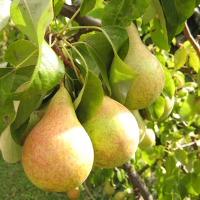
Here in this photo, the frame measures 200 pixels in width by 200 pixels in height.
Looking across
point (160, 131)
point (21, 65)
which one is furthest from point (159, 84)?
point (160, 131)

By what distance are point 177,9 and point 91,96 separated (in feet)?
1.14

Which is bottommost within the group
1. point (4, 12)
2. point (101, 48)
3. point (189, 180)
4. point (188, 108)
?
point (189, 180)

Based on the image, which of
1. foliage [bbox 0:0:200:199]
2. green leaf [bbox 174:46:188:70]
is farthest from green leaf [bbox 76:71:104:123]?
green leaf [bbox 174:46:188:70]

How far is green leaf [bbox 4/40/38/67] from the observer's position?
563 mm

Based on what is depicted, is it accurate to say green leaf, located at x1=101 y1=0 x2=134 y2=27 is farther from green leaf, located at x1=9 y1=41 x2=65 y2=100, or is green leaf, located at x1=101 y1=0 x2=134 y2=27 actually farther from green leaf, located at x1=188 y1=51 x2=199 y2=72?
green leaf, located at x1=188 y1=51 x2=199 y2=72

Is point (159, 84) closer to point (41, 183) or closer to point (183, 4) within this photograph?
point (183, 4)

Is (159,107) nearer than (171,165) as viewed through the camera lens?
Yes

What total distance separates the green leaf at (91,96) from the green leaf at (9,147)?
0.18 metres

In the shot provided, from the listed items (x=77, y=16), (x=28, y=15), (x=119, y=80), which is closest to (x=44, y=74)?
(x=28, y=15)

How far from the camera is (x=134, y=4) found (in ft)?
2.09

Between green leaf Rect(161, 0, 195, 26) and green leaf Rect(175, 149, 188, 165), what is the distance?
694mm

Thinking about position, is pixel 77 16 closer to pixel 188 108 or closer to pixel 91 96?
pixel 91 96

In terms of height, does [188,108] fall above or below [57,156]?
below

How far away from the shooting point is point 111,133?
0.58 meters
